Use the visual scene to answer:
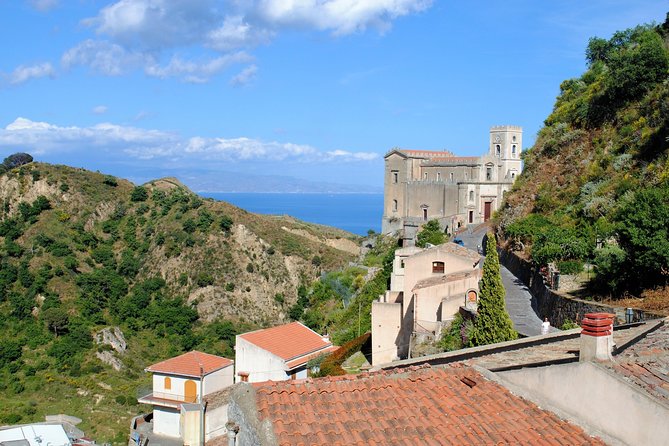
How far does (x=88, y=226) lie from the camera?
7131 cm

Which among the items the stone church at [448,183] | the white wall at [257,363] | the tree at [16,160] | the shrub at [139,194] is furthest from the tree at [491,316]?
the tree at [16,160]

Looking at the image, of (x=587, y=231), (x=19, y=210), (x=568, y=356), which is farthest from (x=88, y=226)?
(x=568, y=356)

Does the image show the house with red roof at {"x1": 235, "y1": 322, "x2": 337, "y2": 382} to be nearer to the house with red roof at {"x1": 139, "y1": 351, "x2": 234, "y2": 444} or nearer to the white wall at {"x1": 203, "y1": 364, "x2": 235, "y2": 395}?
the house with red roof at {"x1": 139, "y1": 351, "x2": 234, "y2": 444}

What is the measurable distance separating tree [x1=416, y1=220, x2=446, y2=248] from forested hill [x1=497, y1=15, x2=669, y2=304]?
16.4ft

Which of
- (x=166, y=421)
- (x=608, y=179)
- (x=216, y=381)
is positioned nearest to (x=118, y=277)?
(x=216, y=381)

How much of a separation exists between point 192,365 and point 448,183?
105ft

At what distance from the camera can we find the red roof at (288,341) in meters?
31.2

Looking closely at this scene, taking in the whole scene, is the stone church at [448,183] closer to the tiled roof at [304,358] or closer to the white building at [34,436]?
the tiled roof at [304,358]

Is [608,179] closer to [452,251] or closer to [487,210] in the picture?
[452,251]

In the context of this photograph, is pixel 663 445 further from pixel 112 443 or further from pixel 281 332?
pixel 112 443

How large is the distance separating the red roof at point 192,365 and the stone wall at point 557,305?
14803mm

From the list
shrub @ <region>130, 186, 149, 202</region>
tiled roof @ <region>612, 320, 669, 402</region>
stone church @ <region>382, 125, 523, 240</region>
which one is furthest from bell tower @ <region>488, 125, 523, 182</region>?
tiled roof @ <region>612, 320, 669, 402</region>

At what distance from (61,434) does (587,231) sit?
20.3 meters

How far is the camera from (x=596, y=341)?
7.48 meters
